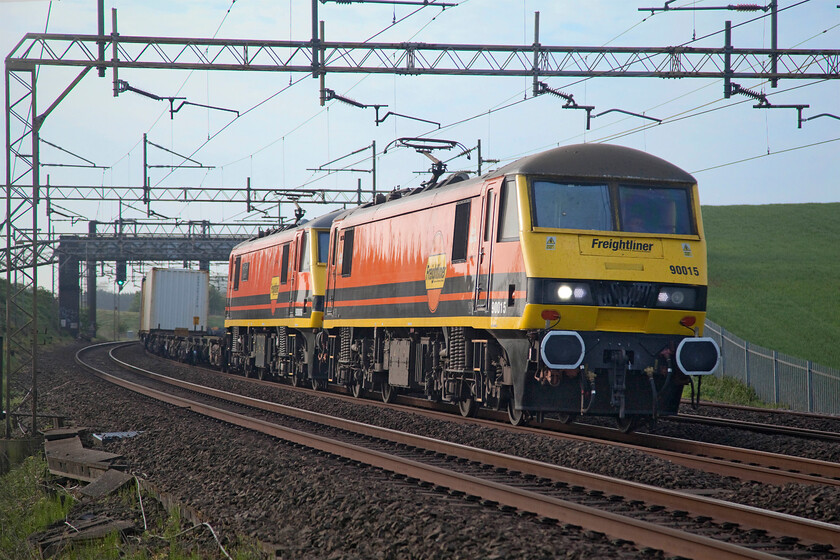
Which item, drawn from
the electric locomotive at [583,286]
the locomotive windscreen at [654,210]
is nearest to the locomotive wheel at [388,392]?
the electric locomotive at [583,286]

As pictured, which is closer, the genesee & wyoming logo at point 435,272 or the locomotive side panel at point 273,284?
the genesee & wyoming logo at point 435,272

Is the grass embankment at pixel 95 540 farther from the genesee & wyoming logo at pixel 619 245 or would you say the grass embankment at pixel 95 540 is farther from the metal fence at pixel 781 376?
the metal fence at pixel 781 376

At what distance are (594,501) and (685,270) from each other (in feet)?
16.3

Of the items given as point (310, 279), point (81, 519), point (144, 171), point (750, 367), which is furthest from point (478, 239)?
point (144, 171)

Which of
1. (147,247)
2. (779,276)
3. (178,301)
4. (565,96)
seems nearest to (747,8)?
(565,96)

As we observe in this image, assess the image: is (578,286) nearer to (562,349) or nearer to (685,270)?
(562,349)

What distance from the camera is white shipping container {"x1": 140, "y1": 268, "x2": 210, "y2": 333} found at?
42.2m

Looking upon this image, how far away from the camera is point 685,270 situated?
11984 millimetres

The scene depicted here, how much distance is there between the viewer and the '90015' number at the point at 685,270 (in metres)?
11.9

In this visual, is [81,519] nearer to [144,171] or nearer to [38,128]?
[38,128]

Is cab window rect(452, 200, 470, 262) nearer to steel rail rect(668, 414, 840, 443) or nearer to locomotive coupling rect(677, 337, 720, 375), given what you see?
locomotive coupling rect(677, 337, 720, 375)

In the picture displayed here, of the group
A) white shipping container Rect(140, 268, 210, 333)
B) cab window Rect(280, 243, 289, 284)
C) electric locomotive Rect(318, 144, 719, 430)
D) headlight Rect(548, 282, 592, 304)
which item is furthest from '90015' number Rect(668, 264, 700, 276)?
white shipping container Rect(140, 268, 210, 333)

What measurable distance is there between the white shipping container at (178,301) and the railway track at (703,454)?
95.5 ft

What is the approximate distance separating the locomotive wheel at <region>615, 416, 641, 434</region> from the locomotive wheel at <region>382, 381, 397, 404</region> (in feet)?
21.1
